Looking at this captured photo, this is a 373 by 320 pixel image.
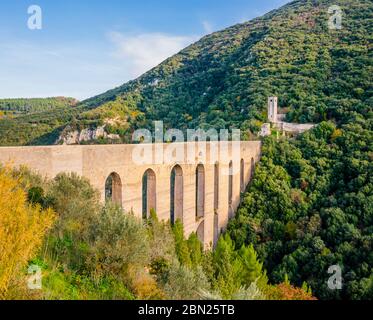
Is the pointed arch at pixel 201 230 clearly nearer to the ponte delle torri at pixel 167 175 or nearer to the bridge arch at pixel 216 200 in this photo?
the ponte delle torri at pixel 167 175

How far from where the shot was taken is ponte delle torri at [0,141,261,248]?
9492 millimetres

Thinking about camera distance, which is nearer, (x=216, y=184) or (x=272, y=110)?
(x=216, y=184)

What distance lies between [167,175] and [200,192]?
452cm

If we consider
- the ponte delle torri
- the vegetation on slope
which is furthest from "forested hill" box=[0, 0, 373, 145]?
the ponte delle torri

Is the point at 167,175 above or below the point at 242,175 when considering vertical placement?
above

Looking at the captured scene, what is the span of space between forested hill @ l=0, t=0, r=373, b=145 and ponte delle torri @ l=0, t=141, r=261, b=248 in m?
9.98

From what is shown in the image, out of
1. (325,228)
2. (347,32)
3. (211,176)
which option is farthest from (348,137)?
(347,32)

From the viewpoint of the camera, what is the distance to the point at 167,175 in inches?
556

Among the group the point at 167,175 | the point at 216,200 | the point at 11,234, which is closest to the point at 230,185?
the point at 216,200

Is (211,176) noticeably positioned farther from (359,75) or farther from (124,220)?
(359,75)

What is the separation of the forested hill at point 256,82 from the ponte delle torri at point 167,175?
9980mm

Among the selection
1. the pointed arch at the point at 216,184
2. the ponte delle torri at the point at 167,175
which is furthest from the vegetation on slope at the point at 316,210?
the pointed arch at the point at 216,184

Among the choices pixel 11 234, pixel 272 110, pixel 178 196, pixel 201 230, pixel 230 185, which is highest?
pixel 272 110

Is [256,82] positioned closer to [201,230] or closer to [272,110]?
[272,110]
